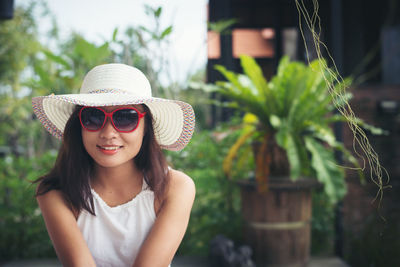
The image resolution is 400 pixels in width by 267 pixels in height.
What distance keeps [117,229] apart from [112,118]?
45 centimetres

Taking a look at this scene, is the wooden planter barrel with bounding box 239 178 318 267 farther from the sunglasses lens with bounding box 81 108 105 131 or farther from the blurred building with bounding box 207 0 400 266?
the sunglasses lens with bounding box 81 108 105 131

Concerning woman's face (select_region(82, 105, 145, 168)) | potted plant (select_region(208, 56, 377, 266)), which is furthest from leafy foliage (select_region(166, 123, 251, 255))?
woman's face (select_region(82, 105, 145, 168))

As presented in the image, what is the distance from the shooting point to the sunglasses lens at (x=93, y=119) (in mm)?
1276

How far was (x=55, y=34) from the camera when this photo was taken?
13586 mm

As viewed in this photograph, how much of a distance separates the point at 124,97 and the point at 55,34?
1385 cm

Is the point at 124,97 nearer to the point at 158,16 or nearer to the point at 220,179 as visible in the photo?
the point at 158,16

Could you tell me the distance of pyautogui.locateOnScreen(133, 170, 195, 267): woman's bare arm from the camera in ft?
4.27

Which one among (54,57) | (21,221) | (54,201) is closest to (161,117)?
(54,201)

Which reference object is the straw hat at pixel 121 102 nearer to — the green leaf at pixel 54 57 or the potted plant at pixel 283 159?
the potted plant at pixel 283 159

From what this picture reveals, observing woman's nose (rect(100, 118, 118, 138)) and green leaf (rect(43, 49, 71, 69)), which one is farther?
green leaf (rect(43, 49, 71, 69))

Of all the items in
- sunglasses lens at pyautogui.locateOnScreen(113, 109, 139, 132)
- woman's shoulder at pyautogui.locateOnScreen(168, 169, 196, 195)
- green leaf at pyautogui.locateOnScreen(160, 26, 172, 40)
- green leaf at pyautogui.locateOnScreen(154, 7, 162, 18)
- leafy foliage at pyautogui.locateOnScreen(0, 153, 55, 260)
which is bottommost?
leafy foliage at pyautogui.locateOnScreen(0, 153, 55, 260)

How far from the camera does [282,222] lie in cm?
298

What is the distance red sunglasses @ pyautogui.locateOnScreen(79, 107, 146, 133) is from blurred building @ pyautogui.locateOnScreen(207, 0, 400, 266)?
A: 1367mm

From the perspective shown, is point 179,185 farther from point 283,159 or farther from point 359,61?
point 359,61
